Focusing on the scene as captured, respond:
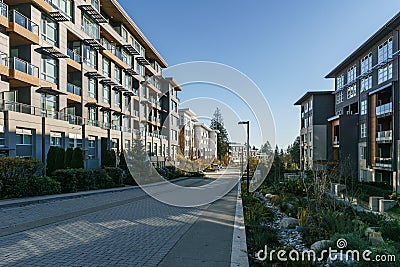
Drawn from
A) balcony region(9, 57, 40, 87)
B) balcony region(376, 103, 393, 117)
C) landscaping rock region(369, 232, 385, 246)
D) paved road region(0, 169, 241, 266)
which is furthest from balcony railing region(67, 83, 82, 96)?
balcony region(376, 103, 393, 117)

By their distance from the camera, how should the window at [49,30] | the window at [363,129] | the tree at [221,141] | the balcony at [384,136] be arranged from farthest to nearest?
the tree at [221,141]
the window at [363,129]
the balcony at [384,136]
the window at [49,30]

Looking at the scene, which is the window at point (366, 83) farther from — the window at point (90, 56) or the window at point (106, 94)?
the window at point (90, 56)

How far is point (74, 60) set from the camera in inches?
1078

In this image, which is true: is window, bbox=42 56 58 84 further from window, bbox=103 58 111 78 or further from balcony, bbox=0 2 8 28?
window, bbox=103 58 111 78

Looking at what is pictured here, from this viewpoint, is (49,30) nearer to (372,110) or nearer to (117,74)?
(117,74)

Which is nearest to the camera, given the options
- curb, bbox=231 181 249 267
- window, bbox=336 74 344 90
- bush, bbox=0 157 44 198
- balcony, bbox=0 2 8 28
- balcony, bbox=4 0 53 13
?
curb, bbox=231 181 249 267

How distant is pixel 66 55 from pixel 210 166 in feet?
131

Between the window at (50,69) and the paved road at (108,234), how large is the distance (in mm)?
12901

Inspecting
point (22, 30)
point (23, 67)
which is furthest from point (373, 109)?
point (22, 30)

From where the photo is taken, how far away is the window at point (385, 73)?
29.1m

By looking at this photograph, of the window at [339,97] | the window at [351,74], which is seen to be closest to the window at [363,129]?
the window at [351,74]

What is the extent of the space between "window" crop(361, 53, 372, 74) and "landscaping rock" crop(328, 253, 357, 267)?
32.5 m

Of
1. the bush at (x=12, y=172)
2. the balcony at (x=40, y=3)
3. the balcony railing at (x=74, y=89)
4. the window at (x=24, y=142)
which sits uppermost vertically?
the balcony at (x=40, y=3)

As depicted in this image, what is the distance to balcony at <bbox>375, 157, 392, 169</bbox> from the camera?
28.2 metres
